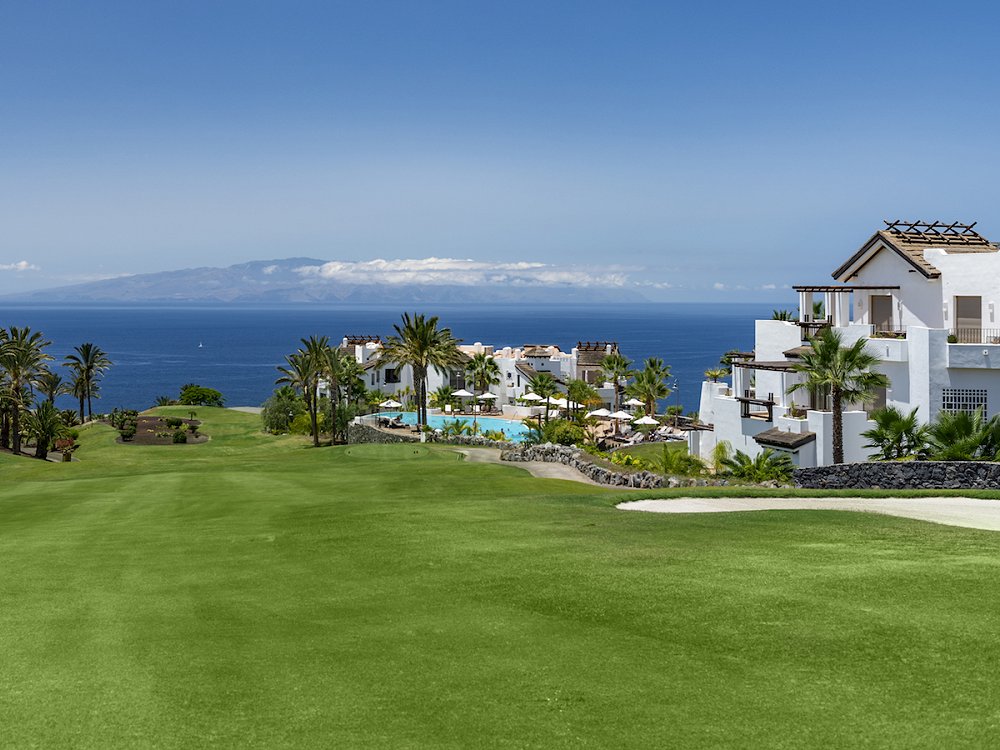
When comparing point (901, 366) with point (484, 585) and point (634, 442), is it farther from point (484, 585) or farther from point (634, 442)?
point (484, 585)

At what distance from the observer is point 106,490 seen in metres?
28.9

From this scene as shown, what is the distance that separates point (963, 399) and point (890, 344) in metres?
3.49

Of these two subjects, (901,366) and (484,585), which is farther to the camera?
(901,366)

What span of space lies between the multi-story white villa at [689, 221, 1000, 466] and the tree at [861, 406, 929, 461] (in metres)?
2.25

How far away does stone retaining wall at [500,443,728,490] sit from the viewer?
106 feet

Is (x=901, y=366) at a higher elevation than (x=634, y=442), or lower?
higher

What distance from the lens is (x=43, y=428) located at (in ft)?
211

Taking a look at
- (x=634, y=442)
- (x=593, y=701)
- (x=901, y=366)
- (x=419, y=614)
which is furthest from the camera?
(x=634, y=442)

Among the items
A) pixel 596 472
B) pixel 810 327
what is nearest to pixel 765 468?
pixel 596 472

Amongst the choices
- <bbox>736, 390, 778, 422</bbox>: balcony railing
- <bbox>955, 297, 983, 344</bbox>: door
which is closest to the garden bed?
<bbox>736, 390, 778, 422</bbox>: balcony railing

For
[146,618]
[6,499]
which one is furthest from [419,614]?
[6,499]

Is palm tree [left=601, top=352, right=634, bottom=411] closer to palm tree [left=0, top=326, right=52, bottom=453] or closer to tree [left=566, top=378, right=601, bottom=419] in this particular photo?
tree [left=566, top=378, right=601, bottom=419]

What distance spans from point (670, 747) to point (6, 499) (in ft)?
80.5

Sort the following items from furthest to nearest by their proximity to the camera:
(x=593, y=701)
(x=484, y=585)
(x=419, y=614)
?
(x=484, y=585)
(x=419, y=614)
(x=593, y=701)
